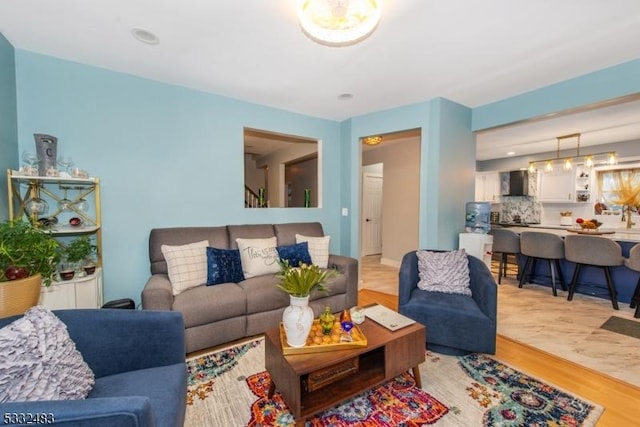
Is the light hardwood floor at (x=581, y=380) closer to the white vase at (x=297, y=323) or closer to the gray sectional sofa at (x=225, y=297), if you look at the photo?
the gray sectional sofa at (x=225, y=297)

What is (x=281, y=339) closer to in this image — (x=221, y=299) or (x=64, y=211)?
(x=221, y=299)

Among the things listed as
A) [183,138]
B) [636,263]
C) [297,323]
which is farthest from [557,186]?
[183,138]

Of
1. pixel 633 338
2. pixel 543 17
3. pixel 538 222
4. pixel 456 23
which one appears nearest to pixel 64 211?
pixel 456 23

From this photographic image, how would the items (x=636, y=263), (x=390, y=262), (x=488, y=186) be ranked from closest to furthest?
(x=636, y=263) → (x=390, y=262) → (x=488, y=186)

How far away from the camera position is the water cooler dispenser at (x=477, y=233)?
3.27 metres

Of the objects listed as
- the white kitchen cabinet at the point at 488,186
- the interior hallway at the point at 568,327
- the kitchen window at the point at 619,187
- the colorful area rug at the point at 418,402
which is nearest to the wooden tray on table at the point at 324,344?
the colorful area rug at the point at 418,402

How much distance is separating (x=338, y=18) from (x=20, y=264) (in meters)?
2.39

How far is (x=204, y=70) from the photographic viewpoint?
2.54 metres

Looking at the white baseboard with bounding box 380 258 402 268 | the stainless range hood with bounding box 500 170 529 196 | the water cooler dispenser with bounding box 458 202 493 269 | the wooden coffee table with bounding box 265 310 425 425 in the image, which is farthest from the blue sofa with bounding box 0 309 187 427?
the stainless range hood with bounding box 500 170 529 196

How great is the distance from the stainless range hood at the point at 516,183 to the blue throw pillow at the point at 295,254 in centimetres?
573

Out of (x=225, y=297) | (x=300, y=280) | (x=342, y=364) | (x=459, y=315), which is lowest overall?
(x=342, y=364)

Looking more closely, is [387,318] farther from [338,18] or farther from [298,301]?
[338,18]

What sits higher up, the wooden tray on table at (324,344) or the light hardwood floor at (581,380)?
the wooden tray on table at (324,344)

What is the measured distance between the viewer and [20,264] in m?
1.62
